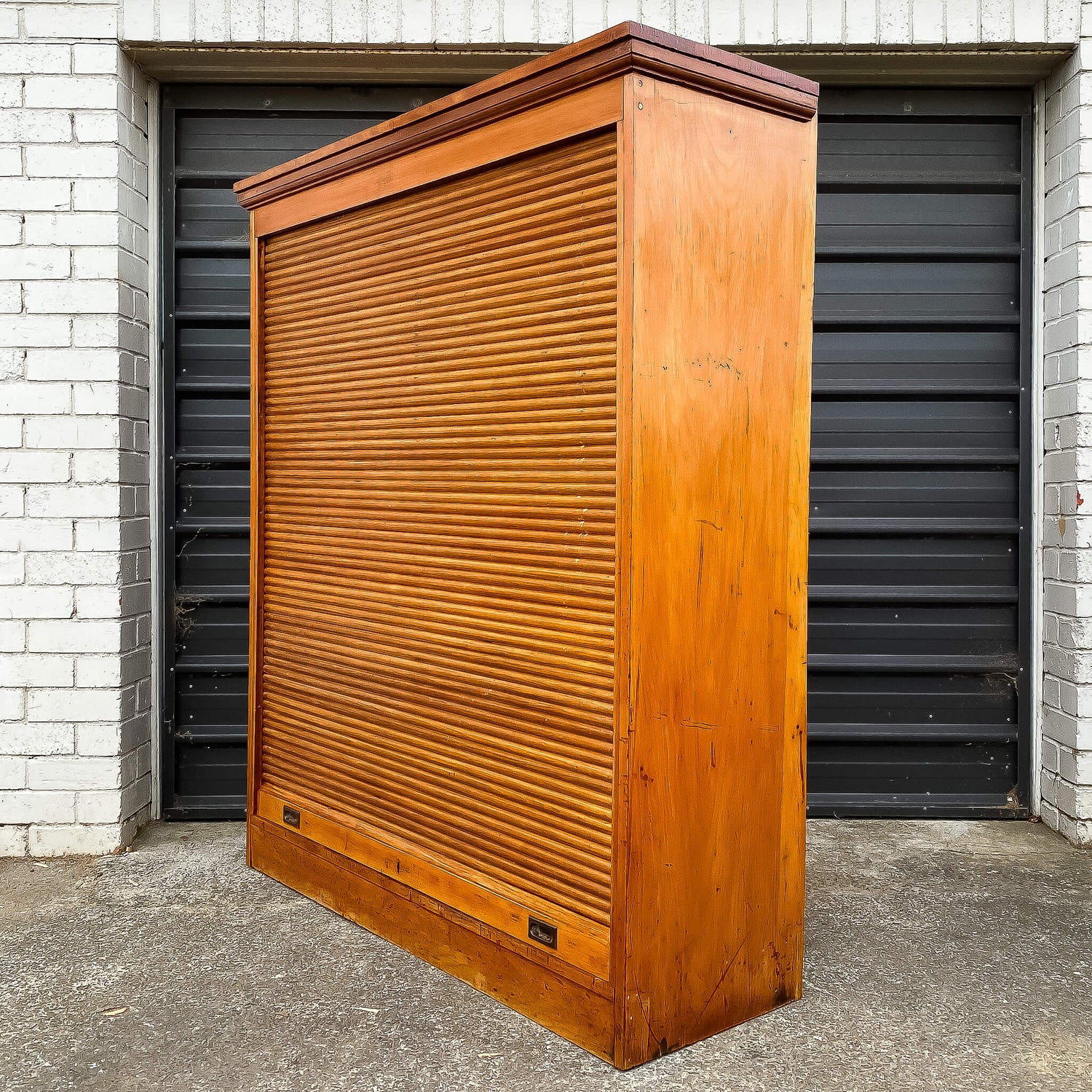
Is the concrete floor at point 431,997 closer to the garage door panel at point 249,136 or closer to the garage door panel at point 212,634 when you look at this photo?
the garage door panel at point 212,634

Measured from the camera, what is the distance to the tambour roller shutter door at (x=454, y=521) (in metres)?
2.46

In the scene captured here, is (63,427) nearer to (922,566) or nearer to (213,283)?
(213,283)

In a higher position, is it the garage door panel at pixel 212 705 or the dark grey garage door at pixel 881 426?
the dark grey garage door at pixel 881 426

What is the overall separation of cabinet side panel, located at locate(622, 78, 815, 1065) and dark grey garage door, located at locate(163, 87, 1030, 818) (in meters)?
1.65

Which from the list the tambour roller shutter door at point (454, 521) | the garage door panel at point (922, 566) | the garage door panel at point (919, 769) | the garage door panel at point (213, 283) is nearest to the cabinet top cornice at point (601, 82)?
the tambour roller shutter door at point (454, 521)

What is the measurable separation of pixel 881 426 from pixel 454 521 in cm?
213

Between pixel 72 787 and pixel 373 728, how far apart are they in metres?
1.44

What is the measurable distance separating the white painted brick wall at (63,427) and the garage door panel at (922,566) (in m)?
2.83

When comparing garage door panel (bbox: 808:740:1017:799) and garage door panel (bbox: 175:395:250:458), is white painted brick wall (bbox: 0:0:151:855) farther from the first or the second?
garage door panel (bbox: 808:740:1017:799)

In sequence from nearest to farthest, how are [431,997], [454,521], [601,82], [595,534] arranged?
[601,82] < [595,534] < [431,997] < [454,521]

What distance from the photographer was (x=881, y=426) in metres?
4.16

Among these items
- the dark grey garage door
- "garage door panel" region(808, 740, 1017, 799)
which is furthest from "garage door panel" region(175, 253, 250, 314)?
"garage door panel" region(808, 740, 1017, 799)

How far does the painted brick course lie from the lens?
3.74 m

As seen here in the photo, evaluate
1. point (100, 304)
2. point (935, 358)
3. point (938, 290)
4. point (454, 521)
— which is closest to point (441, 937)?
point (454, 521)
